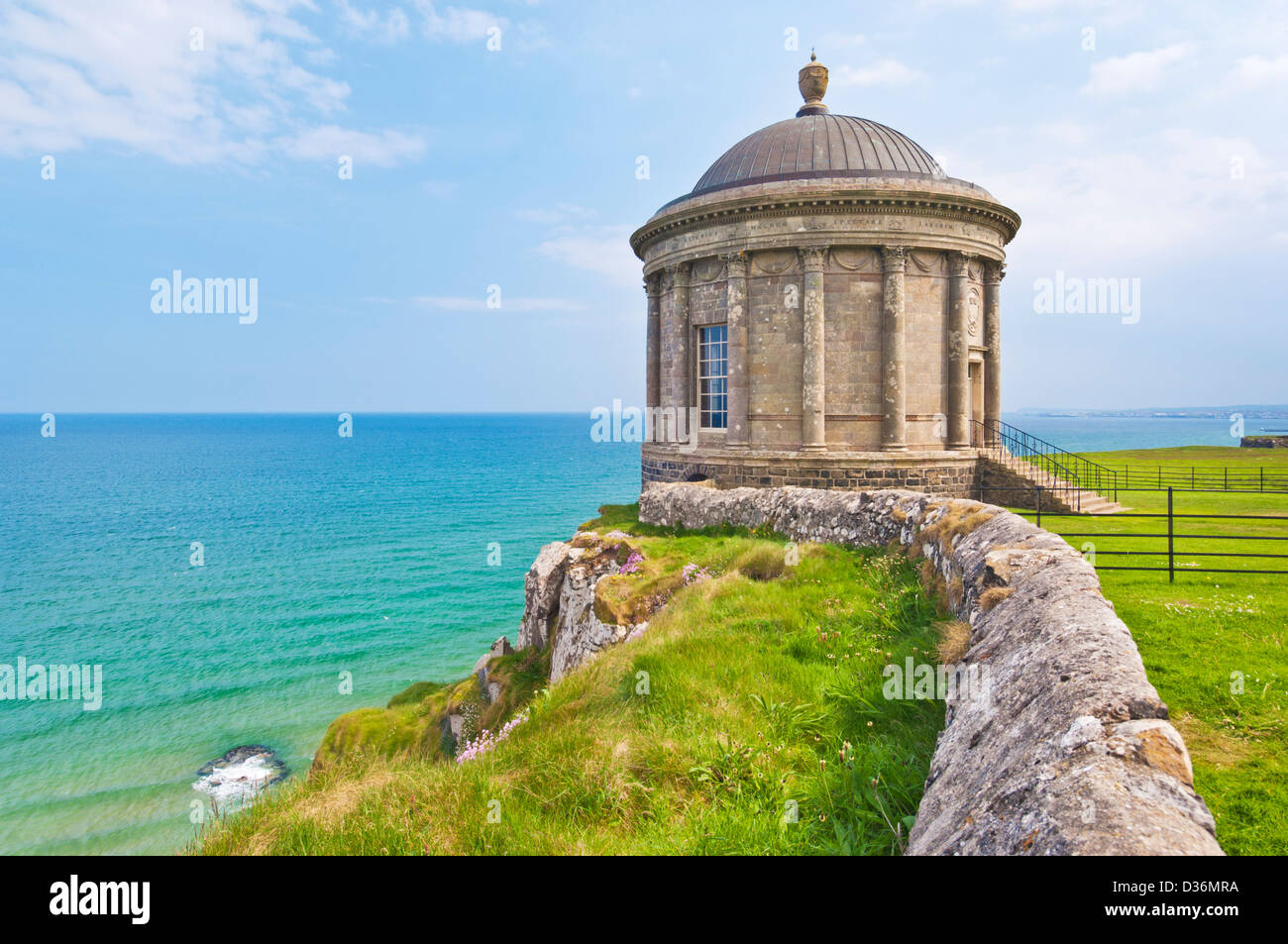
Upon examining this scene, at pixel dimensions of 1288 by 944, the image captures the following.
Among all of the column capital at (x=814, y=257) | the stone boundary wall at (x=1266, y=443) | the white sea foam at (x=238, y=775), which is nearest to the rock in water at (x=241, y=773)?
the white sea foam at (x=238, y=775)

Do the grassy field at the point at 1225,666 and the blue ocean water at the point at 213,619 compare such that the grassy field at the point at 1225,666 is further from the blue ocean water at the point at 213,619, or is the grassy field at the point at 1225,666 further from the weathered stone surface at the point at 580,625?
the blue ocean water at the point at 213,619

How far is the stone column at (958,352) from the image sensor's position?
20.4 meters

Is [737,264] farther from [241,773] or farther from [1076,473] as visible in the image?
[241,773]

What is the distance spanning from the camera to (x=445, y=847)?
4117 millimetres

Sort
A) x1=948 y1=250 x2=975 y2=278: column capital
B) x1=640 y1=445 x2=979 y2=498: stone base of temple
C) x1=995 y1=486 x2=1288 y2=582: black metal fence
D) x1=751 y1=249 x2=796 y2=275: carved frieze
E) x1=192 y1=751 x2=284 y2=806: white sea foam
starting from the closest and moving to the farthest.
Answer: x1=995 y1=486 x2=1288 y2=582: black metal fence → x1=192 y1=751 x2=284 y2=806: white sea foam → x1=640 y1=445 x2=979 y2=498: stone base of temple → x1=751 y1=249 x2=796 y2=275: carved frieze → x1=948 y1=250 x2=975 y2=278: column capital

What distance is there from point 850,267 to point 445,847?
62.0 ft

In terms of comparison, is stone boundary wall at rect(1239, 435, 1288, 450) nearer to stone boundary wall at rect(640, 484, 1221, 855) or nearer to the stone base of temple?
the stone base of temple

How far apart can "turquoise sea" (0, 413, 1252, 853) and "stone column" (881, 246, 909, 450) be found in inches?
574

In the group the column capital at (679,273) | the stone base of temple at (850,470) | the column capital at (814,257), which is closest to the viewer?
the column capital at (814,257)

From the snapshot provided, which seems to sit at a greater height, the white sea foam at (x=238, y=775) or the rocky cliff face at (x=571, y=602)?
the rocky cliff face at (x=571, y=602)

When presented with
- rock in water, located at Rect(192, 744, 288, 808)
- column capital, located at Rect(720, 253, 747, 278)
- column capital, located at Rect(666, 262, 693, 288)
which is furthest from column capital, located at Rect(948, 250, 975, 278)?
rock in water, located at Rect(192, 744, 288, 808)

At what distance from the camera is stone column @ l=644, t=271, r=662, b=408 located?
2395cm

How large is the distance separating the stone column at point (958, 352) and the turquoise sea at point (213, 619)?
16308 millimetres
